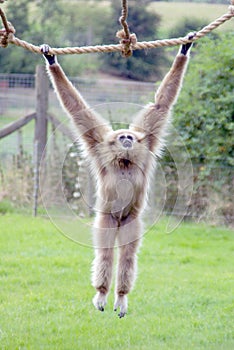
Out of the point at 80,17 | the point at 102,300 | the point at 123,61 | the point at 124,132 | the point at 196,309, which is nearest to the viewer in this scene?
the point at 124,132

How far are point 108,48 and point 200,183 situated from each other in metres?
9.37

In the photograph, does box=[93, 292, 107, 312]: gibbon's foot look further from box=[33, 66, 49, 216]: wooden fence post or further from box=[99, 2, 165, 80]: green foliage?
box=[99, 2, 165, 80]: green foliage

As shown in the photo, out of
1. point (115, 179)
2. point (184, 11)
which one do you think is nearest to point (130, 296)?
point (115, 179)

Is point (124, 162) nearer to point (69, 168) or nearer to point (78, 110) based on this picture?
point (78, 110)

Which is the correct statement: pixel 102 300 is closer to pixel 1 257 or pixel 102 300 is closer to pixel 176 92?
pixel 176 92

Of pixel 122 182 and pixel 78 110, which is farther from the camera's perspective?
pixel 78 110

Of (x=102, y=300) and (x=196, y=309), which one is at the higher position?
(x=102, y=300)

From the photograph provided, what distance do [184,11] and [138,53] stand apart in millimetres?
6282

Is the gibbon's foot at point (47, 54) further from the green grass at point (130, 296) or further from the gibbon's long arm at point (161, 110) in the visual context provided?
the green grass at point (130, 296)

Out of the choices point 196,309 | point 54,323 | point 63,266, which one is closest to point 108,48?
point 54,323

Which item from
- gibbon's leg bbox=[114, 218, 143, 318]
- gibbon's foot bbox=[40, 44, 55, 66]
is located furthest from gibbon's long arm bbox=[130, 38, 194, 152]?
gibbon's foot bbox=[40, 44, 55, 66]

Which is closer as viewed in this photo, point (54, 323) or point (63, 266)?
point (54, 323)

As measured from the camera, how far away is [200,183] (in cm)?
1566

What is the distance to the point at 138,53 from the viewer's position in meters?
25.2
